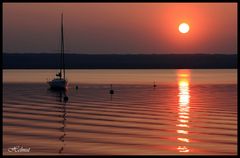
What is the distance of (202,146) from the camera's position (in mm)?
23797

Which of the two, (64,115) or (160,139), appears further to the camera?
(64,115)

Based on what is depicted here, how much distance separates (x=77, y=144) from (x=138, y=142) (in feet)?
9.02

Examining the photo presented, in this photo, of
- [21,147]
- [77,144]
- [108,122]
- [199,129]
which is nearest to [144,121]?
[108,122]

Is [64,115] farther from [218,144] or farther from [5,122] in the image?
[218,144]

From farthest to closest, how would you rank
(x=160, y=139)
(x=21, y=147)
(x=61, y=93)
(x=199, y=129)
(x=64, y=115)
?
(x=61, y=93) → (x=64, y=115) → (x=199, y=129) → (x=160, y=139) → (x=21, y=147)

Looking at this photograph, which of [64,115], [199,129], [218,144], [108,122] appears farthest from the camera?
[64,115]

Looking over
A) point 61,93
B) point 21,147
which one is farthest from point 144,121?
point 61,93

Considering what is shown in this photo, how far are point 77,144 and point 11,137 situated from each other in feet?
12.0
